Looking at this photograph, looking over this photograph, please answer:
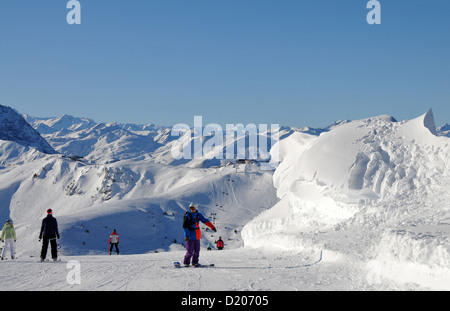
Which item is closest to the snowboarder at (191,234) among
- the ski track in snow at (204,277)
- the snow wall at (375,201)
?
the ski track in snow at (204,277)

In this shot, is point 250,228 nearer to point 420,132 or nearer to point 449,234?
point 420,132

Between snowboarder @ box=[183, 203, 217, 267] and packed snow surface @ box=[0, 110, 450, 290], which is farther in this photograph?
snowboarder @ box=[183, 203, 217, 267]

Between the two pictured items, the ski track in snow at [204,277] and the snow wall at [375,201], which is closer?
the ski track in snow at [204,277]

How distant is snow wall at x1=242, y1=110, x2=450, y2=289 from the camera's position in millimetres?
8750

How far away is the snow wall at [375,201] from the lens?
28.7ft

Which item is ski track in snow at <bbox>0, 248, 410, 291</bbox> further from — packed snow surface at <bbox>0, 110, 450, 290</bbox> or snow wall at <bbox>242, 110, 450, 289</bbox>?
snow wall at <bbox>242, 110, 450, 289</bbox>

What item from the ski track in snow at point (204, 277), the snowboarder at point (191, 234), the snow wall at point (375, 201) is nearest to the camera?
the ski track in snow at point (204, 277)

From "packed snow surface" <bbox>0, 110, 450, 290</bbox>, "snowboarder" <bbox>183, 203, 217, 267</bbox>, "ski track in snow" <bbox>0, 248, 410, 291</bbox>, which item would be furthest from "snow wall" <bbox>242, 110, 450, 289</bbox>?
"snowboarder" <bbox>183, 203, 217, 267</bbox>

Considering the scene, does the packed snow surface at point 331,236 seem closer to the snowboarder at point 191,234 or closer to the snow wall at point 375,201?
the snow wall at point 375,201

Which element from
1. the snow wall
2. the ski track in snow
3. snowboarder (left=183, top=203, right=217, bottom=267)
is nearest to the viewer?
the ski track in snow

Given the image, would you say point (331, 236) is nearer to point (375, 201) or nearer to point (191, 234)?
point (375, 201)

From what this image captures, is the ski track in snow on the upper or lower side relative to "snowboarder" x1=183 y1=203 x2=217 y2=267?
lower

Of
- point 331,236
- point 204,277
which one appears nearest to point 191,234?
point 204,277

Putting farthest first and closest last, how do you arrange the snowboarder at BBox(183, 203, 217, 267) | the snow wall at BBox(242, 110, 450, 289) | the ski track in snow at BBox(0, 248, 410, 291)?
the snowboarder at BBox(183, 203, 217, 267) < the snow wall at BBox(242, 110, 450, 289) < the ski track in snow at BBox(0, 248, 410, 291)
